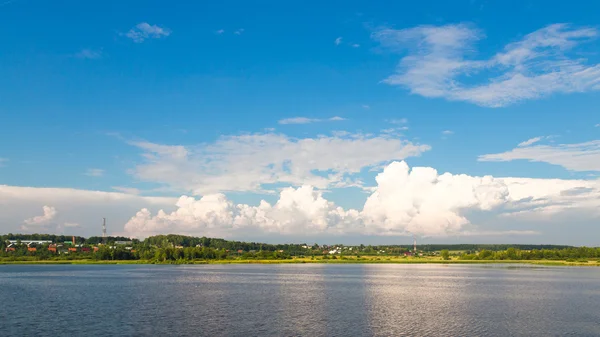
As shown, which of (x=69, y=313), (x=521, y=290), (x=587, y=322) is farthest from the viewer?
(x=521, y=290)

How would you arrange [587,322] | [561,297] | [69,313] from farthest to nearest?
[561,297], [69,313], [587,322]

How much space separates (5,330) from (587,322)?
70.4 meters

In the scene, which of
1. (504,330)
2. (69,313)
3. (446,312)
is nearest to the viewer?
(504,330)

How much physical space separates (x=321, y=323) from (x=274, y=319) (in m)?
6.55

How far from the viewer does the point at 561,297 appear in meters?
94.1

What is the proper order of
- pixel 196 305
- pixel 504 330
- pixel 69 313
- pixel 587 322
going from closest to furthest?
pixel 504 330 < pixel 587 322 < pixel 69 313 < pixel 196 305

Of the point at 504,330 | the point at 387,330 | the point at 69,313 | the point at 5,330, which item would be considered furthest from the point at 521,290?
the point at 5,330

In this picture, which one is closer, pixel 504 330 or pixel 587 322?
pixel 504 330

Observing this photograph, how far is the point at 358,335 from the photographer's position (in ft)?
179

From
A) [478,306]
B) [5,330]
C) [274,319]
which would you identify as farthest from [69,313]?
[478,306]

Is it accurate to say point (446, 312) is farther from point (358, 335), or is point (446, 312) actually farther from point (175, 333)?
point (175, 333)

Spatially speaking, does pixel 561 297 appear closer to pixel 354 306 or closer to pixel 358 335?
pixel 354 306

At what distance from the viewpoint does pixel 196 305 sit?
7925cm

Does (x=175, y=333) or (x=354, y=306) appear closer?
(x=175, y=333)
